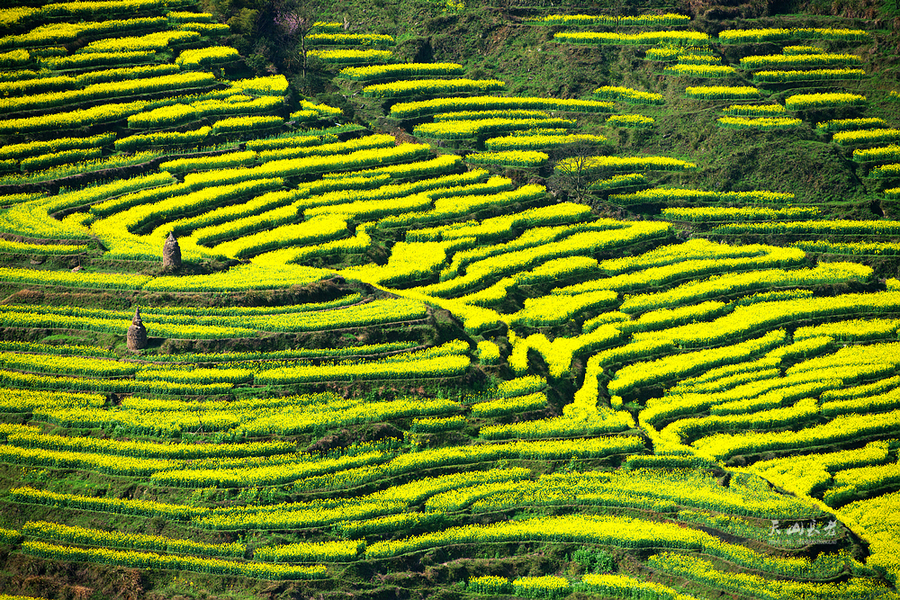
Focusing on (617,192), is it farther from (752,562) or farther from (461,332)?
(752,562)

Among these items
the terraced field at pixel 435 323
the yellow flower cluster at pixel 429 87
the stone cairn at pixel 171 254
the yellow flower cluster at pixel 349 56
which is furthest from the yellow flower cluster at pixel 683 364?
the yellow flower cluster at pixel 349 56

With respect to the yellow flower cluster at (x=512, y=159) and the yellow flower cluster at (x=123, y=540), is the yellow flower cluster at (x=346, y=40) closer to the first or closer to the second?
the yellow flower cluster at (x=512, y=159)

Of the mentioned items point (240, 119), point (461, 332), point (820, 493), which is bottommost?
point (820, 493)

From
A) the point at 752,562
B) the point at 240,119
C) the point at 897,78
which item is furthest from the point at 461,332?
the point at 897,78

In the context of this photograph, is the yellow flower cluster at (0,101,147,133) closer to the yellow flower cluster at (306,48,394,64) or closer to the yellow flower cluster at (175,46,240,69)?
the yellow flower cluster at (175,46,240,69)

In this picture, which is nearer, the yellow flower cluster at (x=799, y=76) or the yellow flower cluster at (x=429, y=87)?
the yellow flower cluster at (x=429, y=87)

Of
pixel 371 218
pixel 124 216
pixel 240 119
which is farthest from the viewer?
pixel 240 119
